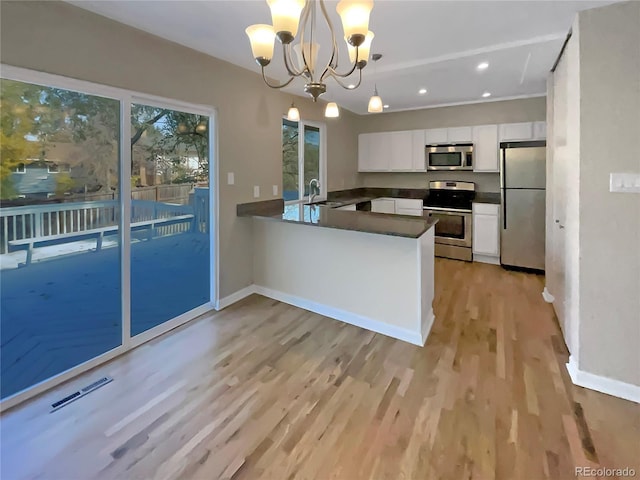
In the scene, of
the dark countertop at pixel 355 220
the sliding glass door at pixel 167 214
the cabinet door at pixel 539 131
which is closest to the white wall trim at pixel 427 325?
the dark countertop at pixel 355 220

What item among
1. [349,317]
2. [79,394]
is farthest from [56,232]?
[349,317]

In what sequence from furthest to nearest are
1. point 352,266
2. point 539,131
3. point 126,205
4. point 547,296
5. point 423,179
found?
point 423,179 → point 539,131 → point 547,296 → point 352,266 → point 126,205

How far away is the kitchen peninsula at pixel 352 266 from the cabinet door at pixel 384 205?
2391 millimetres

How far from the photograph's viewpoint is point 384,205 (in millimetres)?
6055

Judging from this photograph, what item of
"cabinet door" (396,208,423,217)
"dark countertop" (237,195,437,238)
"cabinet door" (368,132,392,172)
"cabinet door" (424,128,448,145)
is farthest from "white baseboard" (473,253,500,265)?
"dark countertop" (237,195,437,238)

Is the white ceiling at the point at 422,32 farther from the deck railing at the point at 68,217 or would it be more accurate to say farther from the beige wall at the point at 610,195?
the deck railing at the point at 68,217

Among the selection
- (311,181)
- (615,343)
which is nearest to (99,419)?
(615,343)

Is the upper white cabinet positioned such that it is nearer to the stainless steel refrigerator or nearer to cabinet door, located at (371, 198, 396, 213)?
cabinet door, located at (371, 198, 396, 213)

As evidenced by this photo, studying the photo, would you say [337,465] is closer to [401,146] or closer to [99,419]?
[99,419]

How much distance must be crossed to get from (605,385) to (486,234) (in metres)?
3.13

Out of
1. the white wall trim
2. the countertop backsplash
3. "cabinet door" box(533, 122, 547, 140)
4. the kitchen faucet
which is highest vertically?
"cabinet door" box(533, 122, 547, 140)

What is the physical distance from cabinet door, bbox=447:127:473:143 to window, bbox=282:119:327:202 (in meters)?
2.00

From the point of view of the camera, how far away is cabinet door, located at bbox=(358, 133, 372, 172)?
630 centimetres

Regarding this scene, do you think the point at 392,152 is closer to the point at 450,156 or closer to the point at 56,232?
the point at 450,156
